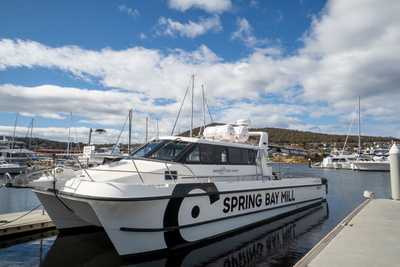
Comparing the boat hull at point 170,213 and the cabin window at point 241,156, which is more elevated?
the cabin window at point 241,156

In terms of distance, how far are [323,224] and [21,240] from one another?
33.7 feet

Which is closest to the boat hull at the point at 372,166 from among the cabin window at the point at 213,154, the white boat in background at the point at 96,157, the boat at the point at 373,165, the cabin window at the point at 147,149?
the boat at the point at 373,165

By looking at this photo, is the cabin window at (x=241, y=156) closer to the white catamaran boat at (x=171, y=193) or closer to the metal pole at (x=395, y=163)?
the white catamaran boat at (x=171, y=193)

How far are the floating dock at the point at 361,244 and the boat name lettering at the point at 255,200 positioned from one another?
9.50ft

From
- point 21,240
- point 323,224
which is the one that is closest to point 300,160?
point 323,224

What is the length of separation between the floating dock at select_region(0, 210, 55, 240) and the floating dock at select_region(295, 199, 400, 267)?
317 inches

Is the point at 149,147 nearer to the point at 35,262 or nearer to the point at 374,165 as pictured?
the point at 35,262

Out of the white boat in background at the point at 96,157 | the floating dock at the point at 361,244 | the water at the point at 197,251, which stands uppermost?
the white boat in background at the point at 96,157

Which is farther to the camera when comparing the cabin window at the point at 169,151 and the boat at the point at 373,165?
the boat at the point at 373,165

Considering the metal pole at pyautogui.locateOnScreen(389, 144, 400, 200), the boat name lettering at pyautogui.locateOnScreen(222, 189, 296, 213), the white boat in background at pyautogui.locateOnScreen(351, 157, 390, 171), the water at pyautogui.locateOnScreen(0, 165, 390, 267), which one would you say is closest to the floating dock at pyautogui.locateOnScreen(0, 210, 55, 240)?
the water at pyautogui.locateOnScreen(0, 165, 390, 267)

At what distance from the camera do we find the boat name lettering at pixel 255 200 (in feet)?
31.7

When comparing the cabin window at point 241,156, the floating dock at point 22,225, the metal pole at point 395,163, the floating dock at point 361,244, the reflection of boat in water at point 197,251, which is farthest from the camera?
the metal pole at point 395,163

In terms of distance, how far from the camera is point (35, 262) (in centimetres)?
782

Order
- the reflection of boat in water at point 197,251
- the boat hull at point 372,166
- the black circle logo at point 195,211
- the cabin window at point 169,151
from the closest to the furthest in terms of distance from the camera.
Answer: the reflection of boat in water at point 197,251
the black circle logo at point 195,211
the cabin window at point 169,151
the boat hull at point 372,166
